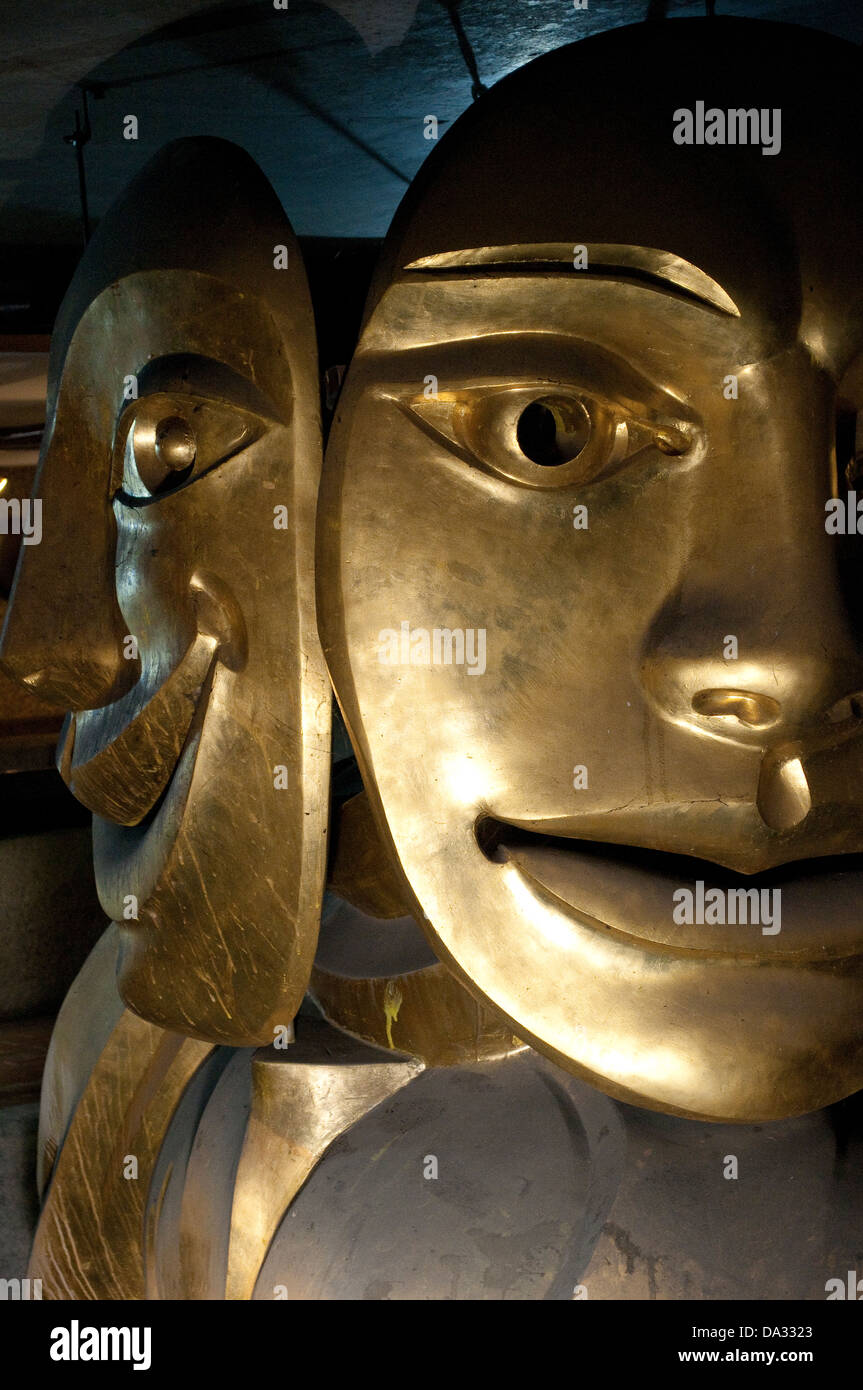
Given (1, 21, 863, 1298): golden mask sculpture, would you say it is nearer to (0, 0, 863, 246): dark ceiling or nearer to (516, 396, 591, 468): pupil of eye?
(516, 396, 591, 468): pupil of eye

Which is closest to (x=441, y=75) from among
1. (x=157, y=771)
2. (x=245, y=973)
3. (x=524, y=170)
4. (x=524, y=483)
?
(x=524, y=170)

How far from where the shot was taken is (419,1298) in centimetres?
124

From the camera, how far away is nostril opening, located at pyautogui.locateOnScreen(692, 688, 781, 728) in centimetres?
106

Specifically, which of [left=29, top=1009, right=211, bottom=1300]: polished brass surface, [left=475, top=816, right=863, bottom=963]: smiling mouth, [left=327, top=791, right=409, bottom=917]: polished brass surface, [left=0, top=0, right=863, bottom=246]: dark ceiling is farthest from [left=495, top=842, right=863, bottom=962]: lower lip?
[left=0, top=0, right=863, bottom=246]: dark ceiling

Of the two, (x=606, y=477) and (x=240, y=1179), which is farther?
(x=240, y=1179)

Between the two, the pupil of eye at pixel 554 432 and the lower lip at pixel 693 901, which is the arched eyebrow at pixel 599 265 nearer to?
the pupil of eye at pixel 554 432

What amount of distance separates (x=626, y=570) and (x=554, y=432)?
16cm

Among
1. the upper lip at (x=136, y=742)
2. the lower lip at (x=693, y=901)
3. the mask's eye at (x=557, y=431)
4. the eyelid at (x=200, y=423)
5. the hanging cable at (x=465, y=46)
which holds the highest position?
→ the hanging cable at (x=465, y=46)

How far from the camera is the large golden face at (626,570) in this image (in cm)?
106

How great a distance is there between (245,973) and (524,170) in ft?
2.32

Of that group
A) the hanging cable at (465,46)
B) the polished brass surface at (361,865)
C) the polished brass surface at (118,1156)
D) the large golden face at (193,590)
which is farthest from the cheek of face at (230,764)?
the hanging cable at (465,46)

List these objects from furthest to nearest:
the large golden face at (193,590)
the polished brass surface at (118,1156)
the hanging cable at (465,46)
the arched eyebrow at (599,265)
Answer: the polished brass surface at (118,1156) → the hanging cable at (465,46) → the large golden face at (193,590) → the arched eyebrow at (599,265)

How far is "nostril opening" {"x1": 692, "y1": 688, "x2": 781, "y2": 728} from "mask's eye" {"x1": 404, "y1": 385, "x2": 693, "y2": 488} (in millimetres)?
184

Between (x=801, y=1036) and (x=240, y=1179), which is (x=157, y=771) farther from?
(x=801, y=1036)
